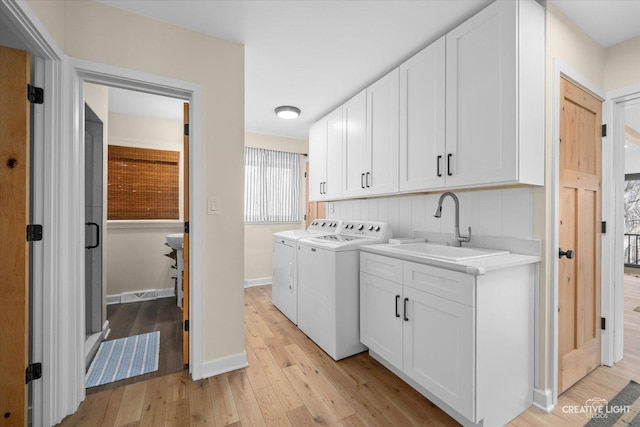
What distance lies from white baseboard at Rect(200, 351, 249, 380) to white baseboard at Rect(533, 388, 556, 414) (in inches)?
74.8

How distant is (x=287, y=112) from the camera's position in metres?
3.39

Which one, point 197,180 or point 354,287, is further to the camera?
point 354,287

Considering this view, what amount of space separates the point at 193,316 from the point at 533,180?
232 centimetres

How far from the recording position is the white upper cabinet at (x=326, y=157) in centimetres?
322

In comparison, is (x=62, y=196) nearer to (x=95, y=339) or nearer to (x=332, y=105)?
(x=95, y=339)

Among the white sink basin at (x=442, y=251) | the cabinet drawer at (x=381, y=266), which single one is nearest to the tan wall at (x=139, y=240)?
the cabinet drawer at (x=381, y=266)

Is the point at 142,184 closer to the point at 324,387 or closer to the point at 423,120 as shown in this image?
the point at 324,387

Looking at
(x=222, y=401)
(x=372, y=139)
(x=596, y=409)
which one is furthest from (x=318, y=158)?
(x=596, y=409)

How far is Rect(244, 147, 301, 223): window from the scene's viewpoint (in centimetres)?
446

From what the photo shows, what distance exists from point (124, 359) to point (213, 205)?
56.5 inches

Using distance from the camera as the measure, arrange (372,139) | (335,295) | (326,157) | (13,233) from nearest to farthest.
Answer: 1. (13,233)
2. (335,295)
3. (372,139)
4. (326,157)

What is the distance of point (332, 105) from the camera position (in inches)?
130

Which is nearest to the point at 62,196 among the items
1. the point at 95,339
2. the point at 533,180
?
the point at 95,339

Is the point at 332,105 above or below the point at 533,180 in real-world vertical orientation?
above
